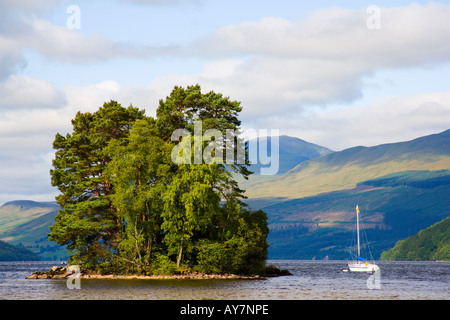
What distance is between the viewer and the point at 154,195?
77.9 meters

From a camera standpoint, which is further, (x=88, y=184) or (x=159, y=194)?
(x=88, y=184)

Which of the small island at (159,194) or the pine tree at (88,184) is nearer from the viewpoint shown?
the small island at (159,194)

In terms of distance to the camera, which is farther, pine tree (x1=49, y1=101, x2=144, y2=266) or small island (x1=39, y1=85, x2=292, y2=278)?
pine tree (x1=49, y1=101, x2=144, y2=266)

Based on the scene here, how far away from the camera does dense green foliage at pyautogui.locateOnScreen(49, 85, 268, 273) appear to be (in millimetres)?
78500

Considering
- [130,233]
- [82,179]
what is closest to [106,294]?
[130,233]

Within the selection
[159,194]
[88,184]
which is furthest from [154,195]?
[88,184]

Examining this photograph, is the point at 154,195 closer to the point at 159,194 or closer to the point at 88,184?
the point at 159,194

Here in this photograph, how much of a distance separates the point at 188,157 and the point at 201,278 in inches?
644

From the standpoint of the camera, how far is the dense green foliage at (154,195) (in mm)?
78500

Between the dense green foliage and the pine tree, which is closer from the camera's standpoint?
the dense green foliage

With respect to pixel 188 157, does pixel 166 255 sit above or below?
below

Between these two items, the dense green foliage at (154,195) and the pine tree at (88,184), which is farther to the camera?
the pine tree at (88,184)

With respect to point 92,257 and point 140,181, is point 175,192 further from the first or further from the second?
point 92,257

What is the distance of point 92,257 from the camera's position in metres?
84.2
